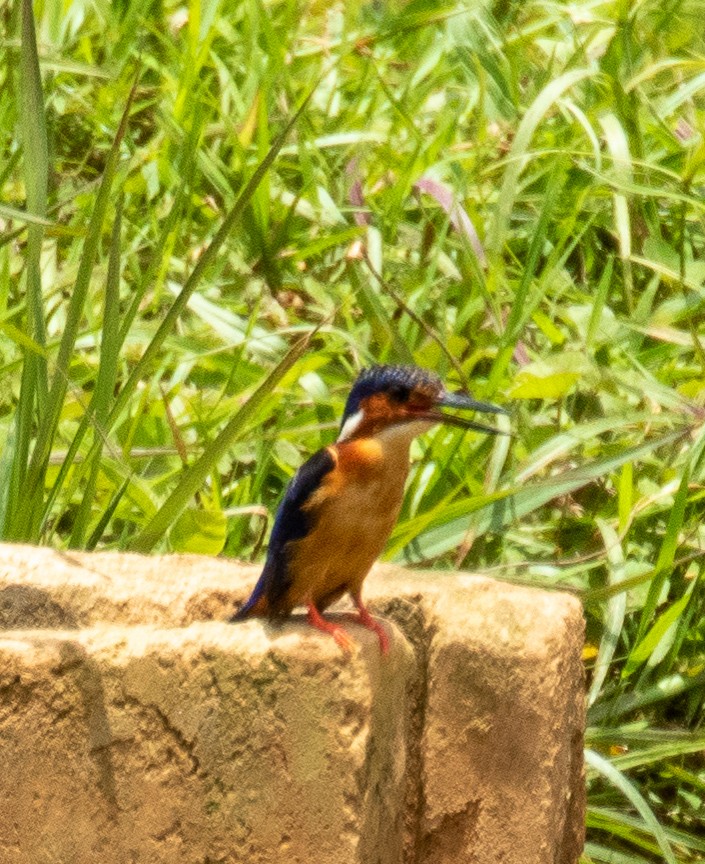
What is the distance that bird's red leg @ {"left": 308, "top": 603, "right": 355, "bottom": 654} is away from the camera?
2293mm

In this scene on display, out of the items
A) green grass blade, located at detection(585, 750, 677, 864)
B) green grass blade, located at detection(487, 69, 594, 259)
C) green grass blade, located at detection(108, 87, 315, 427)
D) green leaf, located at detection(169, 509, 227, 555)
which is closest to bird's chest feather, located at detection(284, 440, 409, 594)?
green grass blade, located at detection(108, 87, 315, 427)

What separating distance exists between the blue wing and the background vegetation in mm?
352

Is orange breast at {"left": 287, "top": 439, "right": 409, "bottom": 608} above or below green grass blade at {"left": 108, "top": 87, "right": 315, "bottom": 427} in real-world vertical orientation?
below

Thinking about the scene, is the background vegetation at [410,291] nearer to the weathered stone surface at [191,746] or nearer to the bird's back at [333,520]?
the bird's back at [333,520]

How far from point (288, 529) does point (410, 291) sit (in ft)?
6.79

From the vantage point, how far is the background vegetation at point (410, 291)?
3.54 meters

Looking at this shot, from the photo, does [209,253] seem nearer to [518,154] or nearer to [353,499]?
[353,499]

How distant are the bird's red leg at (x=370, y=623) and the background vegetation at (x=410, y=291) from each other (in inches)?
18.1

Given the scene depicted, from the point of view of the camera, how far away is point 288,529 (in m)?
2.47

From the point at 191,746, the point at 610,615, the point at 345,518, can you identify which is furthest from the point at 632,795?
the point at 191,746

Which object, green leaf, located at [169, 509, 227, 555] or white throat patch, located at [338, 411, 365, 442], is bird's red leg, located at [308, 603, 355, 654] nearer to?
white throat patch, located at [338, 411, 365, 442]

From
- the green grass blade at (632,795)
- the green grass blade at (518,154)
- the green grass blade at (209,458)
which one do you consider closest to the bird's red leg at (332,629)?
the green grass blade at (209,458)

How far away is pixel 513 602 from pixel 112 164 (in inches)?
38.7

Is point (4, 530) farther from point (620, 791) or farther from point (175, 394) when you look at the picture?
point (620, 791)
